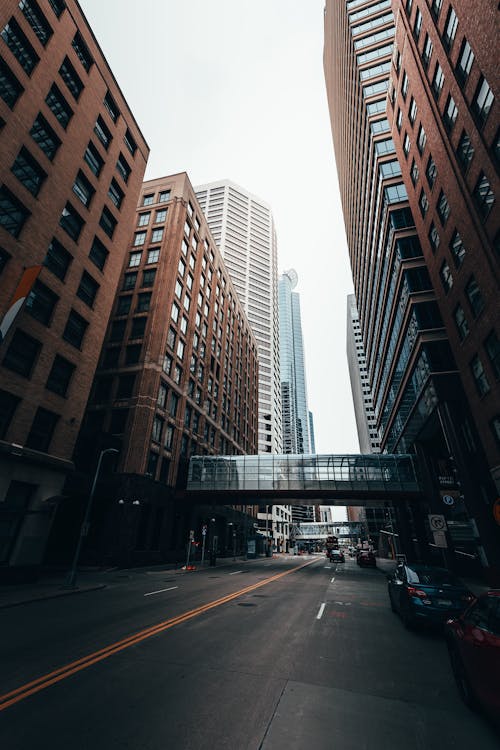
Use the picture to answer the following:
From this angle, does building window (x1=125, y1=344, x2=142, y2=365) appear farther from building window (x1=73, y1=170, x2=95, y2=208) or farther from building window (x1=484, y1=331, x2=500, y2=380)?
building window (x1=484, y1=331, x2=500, y2=380)

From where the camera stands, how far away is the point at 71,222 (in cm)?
2383

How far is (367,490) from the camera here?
3688 cm

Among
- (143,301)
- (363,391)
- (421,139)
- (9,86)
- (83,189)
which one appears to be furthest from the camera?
(363,391)

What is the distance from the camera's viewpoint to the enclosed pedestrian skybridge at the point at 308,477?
36969 millimetres

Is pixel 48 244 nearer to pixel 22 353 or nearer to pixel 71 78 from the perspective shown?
pixel 22 353

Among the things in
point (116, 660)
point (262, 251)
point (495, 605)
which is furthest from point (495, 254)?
point (262, 251)

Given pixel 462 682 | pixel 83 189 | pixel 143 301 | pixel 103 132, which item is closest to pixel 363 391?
pixel 143 301

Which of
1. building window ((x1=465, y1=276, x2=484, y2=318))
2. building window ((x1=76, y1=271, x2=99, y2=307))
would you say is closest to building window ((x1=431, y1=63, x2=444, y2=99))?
building window ((x1=465, y1=276, x2=484, y2=318))

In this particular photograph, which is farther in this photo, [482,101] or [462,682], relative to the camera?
[482,101]

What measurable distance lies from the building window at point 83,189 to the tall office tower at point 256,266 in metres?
88.4

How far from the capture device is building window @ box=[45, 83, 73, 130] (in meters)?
22.5

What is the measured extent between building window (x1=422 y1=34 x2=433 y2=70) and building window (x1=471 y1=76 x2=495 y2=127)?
988 cm

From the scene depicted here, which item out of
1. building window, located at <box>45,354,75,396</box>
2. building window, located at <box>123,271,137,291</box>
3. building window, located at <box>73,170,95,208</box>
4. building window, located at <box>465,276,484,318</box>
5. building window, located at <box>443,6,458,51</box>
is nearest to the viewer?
building window, located at <box>45,354,75,396</box>

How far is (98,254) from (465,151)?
25.8 metres
